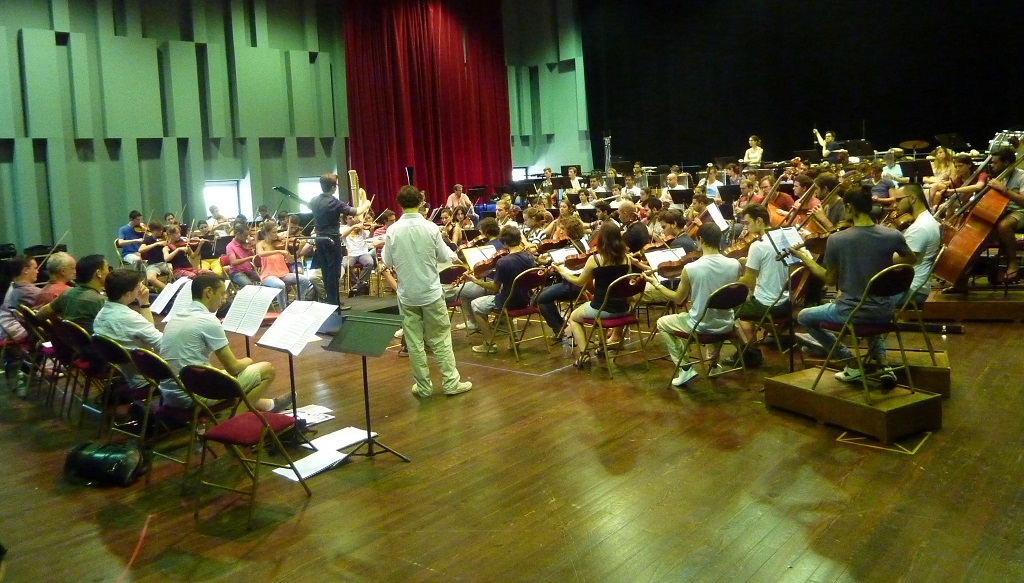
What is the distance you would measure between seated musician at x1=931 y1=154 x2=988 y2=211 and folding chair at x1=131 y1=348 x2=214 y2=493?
A: 6.50 meters

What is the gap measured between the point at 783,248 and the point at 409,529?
2998 mm

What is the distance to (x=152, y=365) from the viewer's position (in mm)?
4289

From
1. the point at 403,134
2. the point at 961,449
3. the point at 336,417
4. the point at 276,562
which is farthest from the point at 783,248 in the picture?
the point at 403,134

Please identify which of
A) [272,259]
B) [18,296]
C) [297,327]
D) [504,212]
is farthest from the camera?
[504,212]

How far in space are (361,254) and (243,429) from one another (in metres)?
6.98

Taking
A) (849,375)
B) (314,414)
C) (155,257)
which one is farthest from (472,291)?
(155,257)

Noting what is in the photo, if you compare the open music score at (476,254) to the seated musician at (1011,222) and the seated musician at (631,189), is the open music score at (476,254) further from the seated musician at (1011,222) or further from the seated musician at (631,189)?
the seated musician at (631,189)

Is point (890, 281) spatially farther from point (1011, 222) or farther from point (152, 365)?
point (1011, 222)

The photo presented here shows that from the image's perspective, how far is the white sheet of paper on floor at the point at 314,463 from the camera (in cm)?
466

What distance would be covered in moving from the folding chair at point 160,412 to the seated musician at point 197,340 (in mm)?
55

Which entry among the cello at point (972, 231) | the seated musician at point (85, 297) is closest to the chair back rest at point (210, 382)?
the seated musician at point (85, 297)

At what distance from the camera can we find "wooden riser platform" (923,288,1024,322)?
288 inches

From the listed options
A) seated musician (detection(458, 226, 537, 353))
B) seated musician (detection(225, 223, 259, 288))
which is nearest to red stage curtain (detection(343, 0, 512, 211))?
seated musician (detection(225, 223, 259, 288))

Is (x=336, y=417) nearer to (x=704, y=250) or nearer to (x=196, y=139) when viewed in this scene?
(x=704, y=250)
